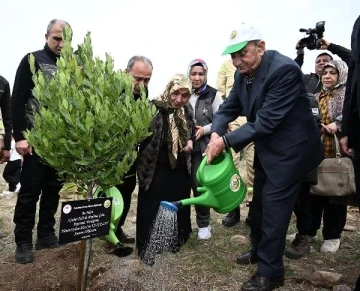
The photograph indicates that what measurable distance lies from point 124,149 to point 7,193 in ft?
18.4

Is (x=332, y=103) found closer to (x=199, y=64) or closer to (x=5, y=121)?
(x=199, y=64)

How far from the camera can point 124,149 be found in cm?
233

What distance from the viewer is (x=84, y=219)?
7.50 feet

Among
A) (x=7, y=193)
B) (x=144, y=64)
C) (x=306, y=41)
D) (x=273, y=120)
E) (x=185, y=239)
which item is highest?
(x=306, y=41)

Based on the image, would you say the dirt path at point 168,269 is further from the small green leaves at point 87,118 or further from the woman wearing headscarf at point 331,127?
the small green leaves at point 87,118

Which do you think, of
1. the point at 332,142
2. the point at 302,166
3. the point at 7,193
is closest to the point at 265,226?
the point at 302,166

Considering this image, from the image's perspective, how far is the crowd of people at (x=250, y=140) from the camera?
2809 millimetres

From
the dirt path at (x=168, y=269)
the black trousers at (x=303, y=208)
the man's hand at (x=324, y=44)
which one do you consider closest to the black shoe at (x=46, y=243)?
the dirt path at (x=168, y=269)

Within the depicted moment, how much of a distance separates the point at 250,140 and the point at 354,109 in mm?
764

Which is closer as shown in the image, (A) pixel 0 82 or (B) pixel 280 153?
(B) pixel 280 153

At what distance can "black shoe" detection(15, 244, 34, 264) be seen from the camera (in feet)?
10.9

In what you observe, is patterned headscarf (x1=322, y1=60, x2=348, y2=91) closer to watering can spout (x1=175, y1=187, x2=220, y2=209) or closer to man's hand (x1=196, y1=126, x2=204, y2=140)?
man's hand (x1=196, y1=126, x2=204, y2=140)

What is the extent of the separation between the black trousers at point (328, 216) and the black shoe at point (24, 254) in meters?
2.84

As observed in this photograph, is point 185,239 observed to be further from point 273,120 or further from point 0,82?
point 0,82
